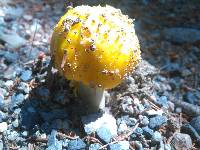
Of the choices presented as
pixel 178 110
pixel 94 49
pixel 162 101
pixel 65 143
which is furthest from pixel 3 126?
pixel 178 110

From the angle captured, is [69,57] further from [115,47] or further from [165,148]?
[165,148]

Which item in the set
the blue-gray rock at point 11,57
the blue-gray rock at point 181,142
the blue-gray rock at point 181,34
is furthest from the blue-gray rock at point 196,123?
the blue-gray rock at point 11,57

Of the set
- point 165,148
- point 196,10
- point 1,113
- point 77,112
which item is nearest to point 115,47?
point 77,112

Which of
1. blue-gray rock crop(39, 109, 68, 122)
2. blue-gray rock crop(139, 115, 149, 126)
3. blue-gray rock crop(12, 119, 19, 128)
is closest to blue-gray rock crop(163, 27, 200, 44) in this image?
blue-gray rock crop(139, 115, 149, 126)

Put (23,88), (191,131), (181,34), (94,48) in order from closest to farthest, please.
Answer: (94,48) → (191,131) → (23,88) → (181,34)

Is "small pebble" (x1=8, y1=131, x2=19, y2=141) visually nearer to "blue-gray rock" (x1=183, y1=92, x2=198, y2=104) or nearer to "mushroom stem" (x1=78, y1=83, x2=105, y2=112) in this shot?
"mushroom stem" (x1=78, y1=83, x2=105, y2=112)

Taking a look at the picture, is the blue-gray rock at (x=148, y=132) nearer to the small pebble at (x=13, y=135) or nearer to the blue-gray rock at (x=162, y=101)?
the blue-gray rock at (x=162, y=101)

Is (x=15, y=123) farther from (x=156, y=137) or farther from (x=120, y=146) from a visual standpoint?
(x=156, y=137)
